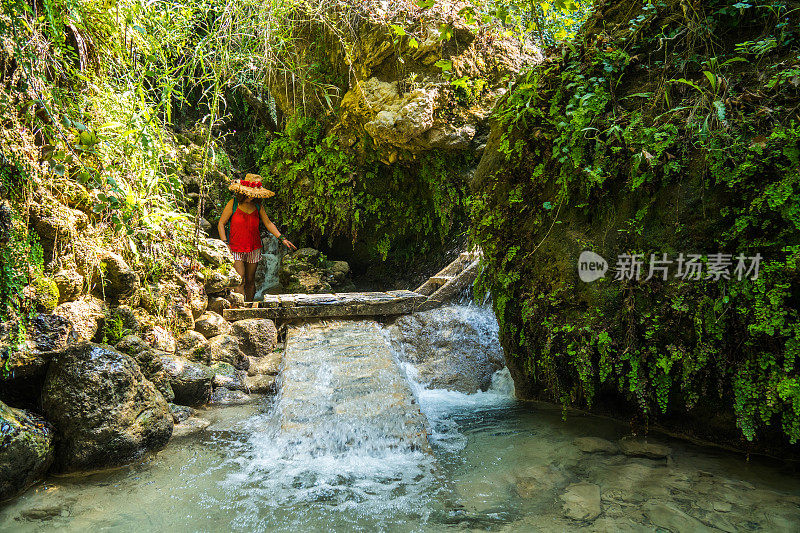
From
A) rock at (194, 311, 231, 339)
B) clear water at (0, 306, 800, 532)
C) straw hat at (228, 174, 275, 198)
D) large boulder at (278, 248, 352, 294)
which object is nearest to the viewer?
clear water at (0, 306, 800, 532)

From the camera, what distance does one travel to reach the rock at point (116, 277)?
417 cm

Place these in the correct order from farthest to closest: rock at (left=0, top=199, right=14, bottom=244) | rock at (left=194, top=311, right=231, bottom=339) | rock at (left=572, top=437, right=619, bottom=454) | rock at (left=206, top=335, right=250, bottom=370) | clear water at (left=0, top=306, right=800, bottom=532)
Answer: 1. rock at (left=194, top=311, right=231, bottom=339)
2. rock at (left=206, top=335, right=250, bottom=370)
3. rock at (left=572, top=437, right=619, bottom=454)
4. rock at (left=0, top=199, right=14, bottom=244)
5. clear water at (left=0, top=306, right=800, bottom=532)

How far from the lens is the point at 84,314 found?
3.82m

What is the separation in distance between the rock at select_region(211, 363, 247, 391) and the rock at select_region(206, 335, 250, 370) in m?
0.10

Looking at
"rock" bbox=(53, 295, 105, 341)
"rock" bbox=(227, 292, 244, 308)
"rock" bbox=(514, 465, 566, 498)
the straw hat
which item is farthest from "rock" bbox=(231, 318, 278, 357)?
"rock" bbox=(514, 465, 566, 498)

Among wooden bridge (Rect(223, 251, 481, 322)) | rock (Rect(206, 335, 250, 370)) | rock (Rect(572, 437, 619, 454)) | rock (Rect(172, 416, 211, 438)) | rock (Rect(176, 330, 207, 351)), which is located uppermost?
wooden bridge (Rect(223, 251, 481, 322))

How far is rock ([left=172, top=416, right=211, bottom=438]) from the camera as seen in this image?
13.1 ft

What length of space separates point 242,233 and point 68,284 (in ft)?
11.9

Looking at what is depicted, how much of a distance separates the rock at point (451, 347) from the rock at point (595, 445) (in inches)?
65.7

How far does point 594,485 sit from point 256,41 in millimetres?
7034

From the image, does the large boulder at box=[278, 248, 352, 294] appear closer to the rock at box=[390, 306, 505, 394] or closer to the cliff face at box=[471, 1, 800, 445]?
the rock at box=[390, 306, 505, 394]

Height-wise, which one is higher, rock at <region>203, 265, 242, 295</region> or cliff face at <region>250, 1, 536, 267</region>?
cliff face at <region>250, 1, 536, 267</region>

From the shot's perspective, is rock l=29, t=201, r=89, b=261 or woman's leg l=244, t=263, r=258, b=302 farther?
woman's leg l=244, t=263, r=258, b=302

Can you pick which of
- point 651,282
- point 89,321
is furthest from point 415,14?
point 89,321
